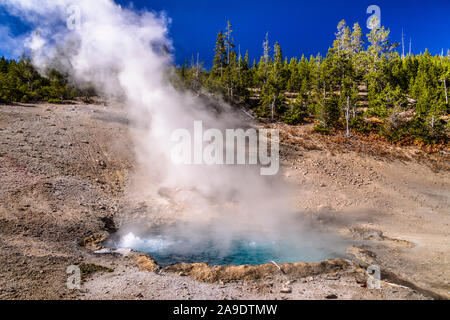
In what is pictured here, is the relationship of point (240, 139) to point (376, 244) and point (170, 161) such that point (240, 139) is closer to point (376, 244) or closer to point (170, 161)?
point (170, 161)

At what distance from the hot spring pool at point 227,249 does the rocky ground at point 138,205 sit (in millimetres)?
1008

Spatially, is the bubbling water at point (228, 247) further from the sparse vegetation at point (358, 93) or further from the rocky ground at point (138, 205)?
the sparse vegetation at point (358, 93)

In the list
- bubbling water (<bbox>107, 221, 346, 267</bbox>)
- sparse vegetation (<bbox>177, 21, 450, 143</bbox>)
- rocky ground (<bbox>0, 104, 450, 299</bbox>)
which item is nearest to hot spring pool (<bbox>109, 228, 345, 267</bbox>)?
bubbling water (<bbox>107, 221, 346, 267</bbox>)

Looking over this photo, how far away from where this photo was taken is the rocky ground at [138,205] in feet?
20.4

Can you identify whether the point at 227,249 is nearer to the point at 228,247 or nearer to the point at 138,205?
the point at 228,247

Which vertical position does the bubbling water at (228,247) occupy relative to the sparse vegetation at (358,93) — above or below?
below

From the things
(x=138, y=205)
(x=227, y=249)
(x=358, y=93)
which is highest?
(x=358, y=93)

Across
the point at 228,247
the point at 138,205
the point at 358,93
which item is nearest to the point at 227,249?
the point at 228,247

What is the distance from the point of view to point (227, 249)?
370 inches

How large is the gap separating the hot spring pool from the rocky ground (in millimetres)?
1008

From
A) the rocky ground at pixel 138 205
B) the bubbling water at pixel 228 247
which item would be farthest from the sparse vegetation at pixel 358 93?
the bubbling water at pixel 228 247

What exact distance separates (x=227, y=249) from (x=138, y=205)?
5.66 m

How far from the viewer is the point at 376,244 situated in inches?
380

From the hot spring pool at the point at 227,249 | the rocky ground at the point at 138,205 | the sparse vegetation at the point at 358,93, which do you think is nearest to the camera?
the rocky ground at the point at 138,205
